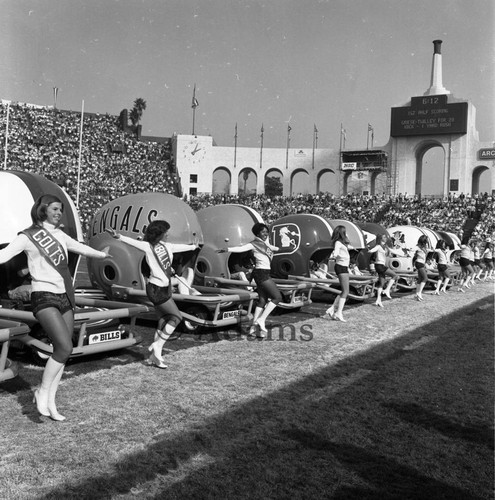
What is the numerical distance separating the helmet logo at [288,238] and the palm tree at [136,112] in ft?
164

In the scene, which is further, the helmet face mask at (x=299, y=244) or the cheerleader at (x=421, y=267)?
the cheerleader at (x=421, y=267)

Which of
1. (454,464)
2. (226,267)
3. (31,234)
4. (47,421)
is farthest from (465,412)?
(226,267)

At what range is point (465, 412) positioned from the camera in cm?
530

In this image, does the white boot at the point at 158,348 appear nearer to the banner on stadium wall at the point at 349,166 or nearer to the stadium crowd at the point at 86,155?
the stadium crowd at the point at 86,155

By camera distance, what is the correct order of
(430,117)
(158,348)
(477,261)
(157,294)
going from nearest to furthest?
(158,348), (157,294), (477,261), (430,117)

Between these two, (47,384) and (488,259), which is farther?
(488,259)

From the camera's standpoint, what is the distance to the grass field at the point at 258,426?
145 inches

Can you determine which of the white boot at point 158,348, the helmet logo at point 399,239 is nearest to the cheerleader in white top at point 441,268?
the helmet logo at point 399,239

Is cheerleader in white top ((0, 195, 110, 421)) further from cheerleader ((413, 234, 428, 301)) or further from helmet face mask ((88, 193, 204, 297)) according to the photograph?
cheerleader ((413, 234, 428, 301))

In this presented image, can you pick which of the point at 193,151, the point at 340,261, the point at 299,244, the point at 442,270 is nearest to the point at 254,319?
the point at 340,261

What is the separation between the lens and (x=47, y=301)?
15.3 ft

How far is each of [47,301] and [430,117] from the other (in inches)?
2195

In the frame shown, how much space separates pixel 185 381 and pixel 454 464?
9.00 ft

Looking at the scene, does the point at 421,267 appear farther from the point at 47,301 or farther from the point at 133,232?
the point at 47,301
